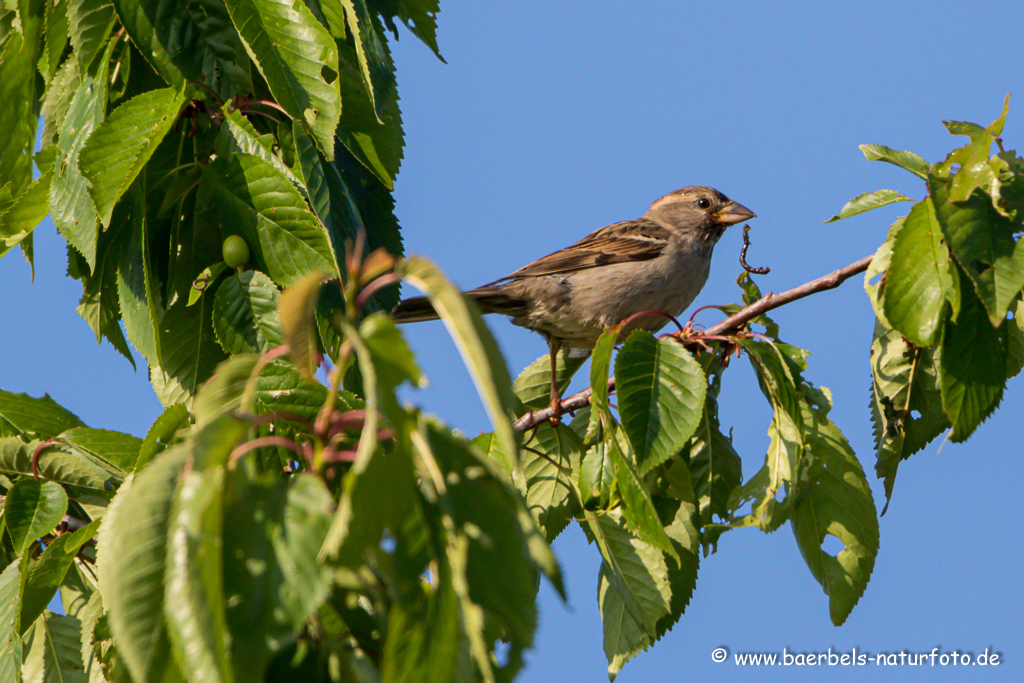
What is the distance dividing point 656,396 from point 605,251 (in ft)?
→ 15.3

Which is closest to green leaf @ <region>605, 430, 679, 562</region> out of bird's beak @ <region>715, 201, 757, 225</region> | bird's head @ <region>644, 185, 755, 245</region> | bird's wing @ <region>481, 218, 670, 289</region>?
bird's wing @ <region>481, 218, 670, 289</region>

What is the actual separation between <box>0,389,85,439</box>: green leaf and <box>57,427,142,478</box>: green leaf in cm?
24

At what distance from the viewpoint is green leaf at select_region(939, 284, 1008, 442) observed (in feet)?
10.3

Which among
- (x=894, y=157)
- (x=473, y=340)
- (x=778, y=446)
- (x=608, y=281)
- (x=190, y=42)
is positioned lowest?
(x=473, y=340)

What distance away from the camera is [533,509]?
395 centimetres

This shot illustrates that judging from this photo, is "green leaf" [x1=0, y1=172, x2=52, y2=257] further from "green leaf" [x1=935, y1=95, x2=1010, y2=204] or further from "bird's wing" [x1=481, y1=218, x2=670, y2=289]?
"bird's wing" [x1=481, y1=218, x2=670, y2=289]

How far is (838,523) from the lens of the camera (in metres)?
3.33

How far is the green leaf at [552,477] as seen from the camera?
3.92 metres

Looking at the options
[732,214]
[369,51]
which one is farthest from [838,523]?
[732,214]

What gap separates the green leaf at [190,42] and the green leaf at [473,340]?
205 cm

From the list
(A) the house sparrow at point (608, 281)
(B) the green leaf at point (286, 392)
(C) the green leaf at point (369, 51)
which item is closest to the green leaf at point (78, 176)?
(C) the green leaf at point (369, 51)

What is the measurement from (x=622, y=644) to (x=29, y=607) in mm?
1923

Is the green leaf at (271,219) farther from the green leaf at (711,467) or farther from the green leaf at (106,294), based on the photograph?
the green leaf at (711,467)

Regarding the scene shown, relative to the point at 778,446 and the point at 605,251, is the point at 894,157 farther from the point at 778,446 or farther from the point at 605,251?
the point at 605,251
